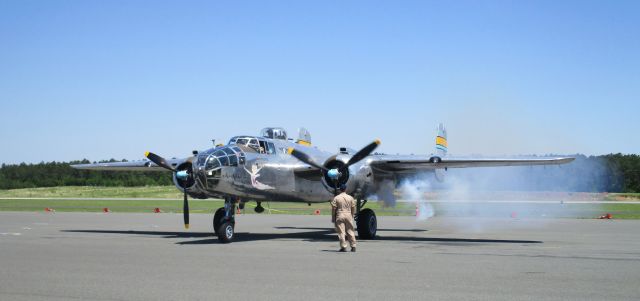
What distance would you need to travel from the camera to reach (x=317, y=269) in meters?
14.9

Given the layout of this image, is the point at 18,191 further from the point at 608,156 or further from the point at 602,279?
the point at 602,279

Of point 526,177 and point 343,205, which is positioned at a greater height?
point 526,177

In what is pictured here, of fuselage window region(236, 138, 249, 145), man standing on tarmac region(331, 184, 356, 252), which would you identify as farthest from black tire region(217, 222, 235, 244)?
man standing on tarmac region(331, 184, 356, 252)

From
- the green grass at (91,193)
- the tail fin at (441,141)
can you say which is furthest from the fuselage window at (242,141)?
the green grass at (91,193)

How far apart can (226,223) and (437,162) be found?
27.4 feet

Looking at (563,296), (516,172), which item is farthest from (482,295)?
(516,172)

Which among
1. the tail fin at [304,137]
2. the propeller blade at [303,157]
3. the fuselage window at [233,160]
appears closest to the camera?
the fuselage window at [233,160]

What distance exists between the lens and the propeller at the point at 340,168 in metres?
24.5

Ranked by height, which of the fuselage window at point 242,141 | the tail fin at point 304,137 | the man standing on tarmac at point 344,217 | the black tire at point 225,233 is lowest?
the black tire at point 225,233

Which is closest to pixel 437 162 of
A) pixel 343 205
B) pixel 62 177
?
pixel 343 205

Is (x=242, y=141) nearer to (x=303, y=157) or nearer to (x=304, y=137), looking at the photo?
(x=303, y=157)

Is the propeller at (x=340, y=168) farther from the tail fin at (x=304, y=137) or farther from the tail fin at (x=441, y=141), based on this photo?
the tail fin at (x=441, y=141)

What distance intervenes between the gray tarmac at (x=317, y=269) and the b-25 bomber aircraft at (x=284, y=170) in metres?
1.63

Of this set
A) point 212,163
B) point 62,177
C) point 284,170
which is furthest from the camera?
point 62,177
